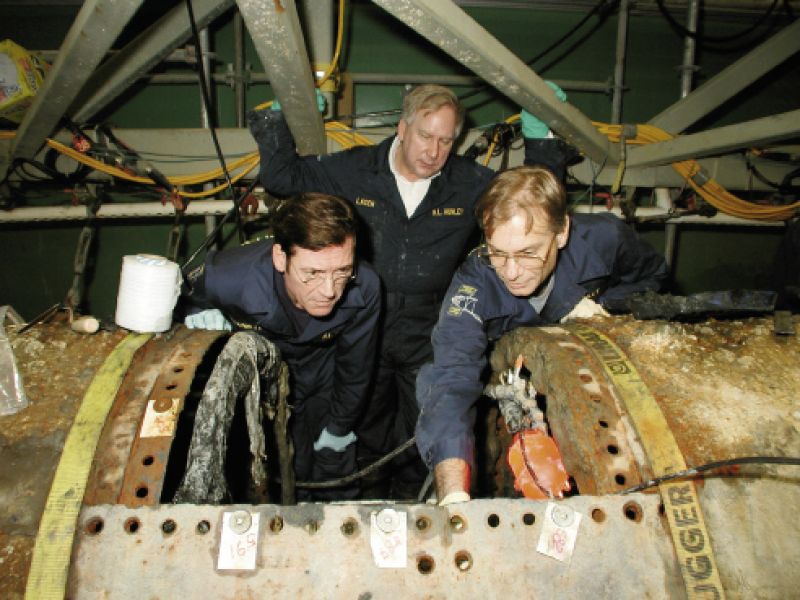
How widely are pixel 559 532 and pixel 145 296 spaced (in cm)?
123

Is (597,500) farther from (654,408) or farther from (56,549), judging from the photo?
(56,549)

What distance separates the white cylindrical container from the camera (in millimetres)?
1256

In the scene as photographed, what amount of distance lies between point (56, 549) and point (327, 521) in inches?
20.5

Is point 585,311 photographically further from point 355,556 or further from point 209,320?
point 209,320

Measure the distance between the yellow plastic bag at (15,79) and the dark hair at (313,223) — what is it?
178cm

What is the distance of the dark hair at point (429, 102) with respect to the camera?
86.4 inches

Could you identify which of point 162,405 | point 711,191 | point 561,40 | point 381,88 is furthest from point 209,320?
point 561,40

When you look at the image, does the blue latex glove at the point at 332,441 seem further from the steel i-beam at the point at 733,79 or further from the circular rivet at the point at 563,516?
the steel i-beam at the point at 733,79

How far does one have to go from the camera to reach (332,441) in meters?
2.52

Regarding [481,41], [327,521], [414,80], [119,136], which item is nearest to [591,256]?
[481,41]

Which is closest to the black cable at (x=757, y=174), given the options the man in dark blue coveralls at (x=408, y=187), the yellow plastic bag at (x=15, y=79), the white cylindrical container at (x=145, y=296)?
the man in dark blue coveralls at (x=408, y=187)

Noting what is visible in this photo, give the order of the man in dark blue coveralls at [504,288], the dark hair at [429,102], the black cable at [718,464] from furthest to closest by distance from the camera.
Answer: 1. the dark hair at [429,102]
2. the man in dark blue coveralls at [504,288]
3. the black cable at [718,464]

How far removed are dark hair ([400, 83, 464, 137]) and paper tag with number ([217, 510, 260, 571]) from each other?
1949 millimetres

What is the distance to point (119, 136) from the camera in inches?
107
